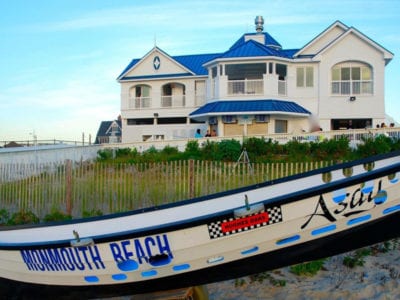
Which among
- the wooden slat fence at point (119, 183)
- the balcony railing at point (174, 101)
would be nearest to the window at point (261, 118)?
the balcony railing at point (174, 101)

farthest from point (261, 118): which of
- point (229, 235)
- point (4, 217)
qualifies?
point (229, 235)

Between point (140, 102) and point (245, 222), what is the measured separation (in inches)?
1209

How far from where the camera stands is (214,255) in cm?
521

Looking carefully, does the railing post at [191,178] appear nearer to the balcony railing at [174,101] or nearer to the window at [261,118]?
the window at [261,118]

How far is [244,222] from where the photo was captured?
494 centimetres

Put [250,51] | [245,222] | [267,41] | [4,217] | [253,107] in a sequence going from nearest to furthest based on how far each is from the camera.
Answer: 1. [245,222]
2. [4,217]
3. [253,107]
4. [250,51]
5. [267,41]

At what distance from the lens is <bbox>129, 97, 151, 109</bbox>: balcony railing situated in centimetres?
3475

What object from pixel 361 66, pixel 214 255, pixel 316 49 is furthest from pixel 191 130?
pixel 214 255

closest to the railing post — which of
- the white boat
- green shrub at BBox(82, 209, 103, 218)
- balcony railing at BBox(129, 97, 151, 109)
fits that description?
green shrub at BBox(82, 209, 103, 218)

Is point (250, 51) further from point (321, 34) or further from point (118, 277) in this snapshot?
point (118, 277)

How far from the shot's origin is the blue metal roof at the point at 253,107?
27.1m

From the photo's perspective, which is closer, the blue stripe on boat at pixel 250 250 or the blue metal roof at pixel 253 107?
the blue stripe on boat at pixel 250 250

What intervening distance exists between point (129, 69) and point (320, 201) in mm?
32011

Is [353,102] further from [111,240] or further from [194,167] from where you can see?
[111,240]
